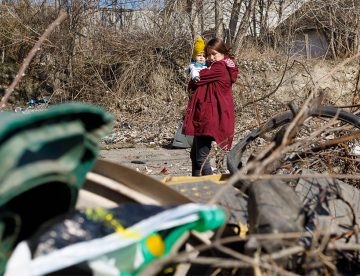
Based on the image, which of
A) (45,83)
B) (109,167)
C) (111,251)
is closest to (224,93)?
(109,167)

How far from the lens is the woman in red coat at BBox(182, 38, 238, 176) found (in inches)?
198

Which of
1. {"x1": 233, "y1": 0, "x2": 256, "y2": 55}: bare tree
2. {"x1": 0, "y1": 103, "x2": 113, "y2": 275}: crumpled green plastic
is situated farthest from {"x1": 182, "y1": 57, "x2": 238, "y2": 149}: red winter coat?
{"x1": 233, "y1": 0, "x2": 256, "y2": 55}: bare tree

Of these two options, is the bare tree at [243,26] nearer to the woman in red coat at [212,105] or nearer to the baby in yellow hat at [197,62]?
the baby in yellow hat at [197,62]

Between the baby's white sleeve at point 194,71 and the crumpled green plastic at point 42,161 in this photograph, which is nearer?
the crumpled green plastic at point 42,161

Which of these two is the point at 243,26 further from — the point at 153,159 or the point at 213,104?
the point at 213,104

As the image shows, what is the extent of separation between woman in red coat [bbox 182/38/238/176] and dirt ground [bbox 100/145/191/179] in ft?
4.79

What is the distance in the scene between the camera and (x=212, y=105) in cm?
514

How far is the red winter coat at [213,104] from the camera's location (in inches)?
199

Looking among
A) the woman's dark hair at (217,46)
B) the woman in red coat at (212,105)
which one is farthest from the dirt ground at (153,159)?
the woman's dark hair at (217,46)

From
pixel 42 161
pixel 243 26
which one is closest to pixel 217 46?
pixel 42 161

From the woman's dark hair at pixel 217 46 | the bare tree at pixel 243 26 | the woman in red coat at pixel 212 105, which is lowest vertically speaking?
the woman in red coat at pixel 212 105

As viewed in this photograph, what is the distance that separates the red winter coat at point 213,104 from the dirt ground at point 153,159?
4.84 ft

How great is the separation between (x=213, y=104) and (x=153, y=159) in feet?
9.46

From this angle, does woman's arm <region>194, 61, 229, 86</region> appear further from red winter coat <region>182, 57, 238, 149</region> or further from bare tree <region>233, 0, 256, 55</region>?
bare tree <region>233, 0, 256, 55</region>
